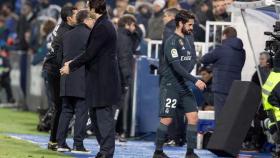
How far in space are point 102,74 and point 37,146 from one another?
142 inches

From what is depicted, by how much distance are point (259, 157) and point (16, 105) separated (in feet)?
38.4

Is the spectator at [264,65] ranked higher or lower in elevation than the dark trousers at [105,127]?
higher

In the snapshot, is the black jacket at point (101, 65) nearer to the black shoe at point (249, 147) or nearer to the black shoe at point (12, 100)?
the black shoe at point (249, 147)

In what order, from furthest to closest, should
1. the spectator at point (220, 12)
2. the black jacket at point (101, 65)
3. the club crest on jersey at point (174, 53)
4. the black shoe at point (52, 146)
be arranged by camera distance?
the spectator at point (220, 12), the black shoe at point (52, 146), the club crest on jersey at point (174, 53), the black jacket at point (101, 65)

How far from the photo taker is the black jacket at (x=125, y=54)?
19234mm

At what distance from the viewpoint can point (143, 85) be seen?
68.8ft

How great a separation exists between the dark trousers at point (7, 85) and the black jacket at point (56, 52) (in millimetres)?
11621

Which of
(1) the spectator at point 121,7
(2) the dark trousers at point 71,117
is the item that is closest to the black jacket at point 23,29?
(1) the spectator at point 121,7

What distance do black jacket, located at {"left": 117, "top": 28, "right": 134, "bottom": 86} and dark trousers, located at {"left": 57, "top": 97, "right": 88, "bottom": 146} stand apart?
105 inches

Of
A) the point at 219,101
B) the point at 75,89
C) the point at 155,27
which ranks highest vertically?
the point at 155,27

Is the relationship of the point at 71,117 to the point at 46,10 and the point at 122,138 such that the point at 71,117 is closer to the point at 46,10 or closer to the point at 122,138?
the point at 122,138

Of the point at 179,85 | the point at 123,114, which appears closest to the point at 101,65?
the point at 179,85

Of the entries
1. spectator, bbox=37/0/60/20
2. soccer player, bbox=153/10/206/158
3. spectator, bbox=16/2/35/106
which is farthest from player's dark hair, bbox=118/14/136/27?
spectator, bbox=16/2/35/106

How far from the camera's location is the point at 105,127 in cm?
1416
